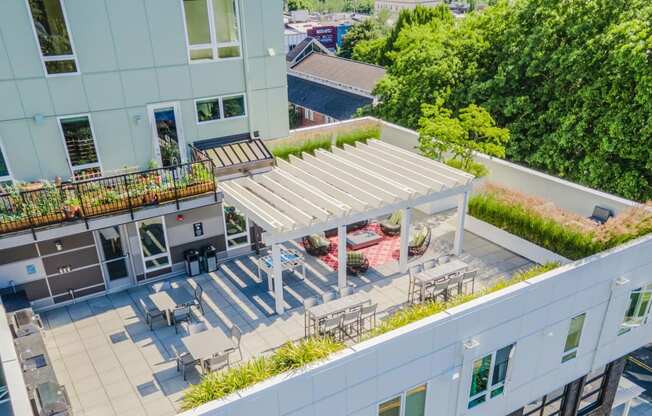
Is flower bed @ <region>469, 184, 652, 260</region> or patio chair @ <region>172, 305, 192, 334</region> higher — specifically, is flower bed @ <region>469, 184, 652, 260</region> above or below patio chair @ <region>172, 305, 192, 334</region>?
above

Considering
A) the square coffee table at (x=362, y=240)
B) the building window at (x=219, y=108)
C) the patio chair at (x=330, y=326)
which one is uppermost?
the building window at (x=219, y=108)

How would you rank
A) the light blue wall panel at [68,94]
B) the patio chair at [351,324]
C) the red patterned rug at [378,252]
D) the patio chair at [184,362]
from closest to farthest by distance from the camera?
the patio chair at [184,362] → the patio chair at [351,324] → the light blue wall panel at [68,94] → the red patterned rug at [378,252]

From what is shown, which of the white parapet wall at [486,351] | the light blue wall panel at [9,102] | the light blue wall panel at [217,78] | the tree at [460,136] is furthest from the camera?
the tree at [460,136]

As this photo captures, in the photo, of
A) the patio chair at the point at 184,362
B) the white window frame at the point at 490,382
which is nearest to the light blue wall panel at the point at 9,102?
the patio chair at the point at 184,362

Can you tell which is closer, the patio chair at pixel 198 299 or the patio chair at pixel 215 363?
the patio chair at pixel 215 363

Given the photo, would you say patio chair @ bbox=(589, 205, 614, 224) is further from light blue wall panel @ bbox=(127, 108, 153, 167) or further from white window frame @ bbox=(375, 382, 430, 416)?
light blue wall panel @ bbox=(127, 108, 153, 167)

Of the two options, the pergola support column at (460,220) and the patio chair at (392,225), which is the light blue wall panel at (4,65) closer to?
the patio chair at (392,225)

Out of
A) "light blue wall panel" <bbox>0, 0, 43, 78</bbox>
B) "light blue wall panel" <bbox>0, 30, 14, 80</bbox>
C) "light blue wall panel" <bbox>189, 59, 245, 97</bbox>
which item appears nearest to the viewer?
"light blue wall panel" <bbox>0, 0, 43, 78</bbox>

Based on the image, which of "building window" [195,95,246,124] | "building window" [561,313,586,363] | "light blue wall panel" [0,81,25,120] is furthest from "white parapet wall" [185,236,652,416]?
"light blue wall panel" [0,81,25,120]
